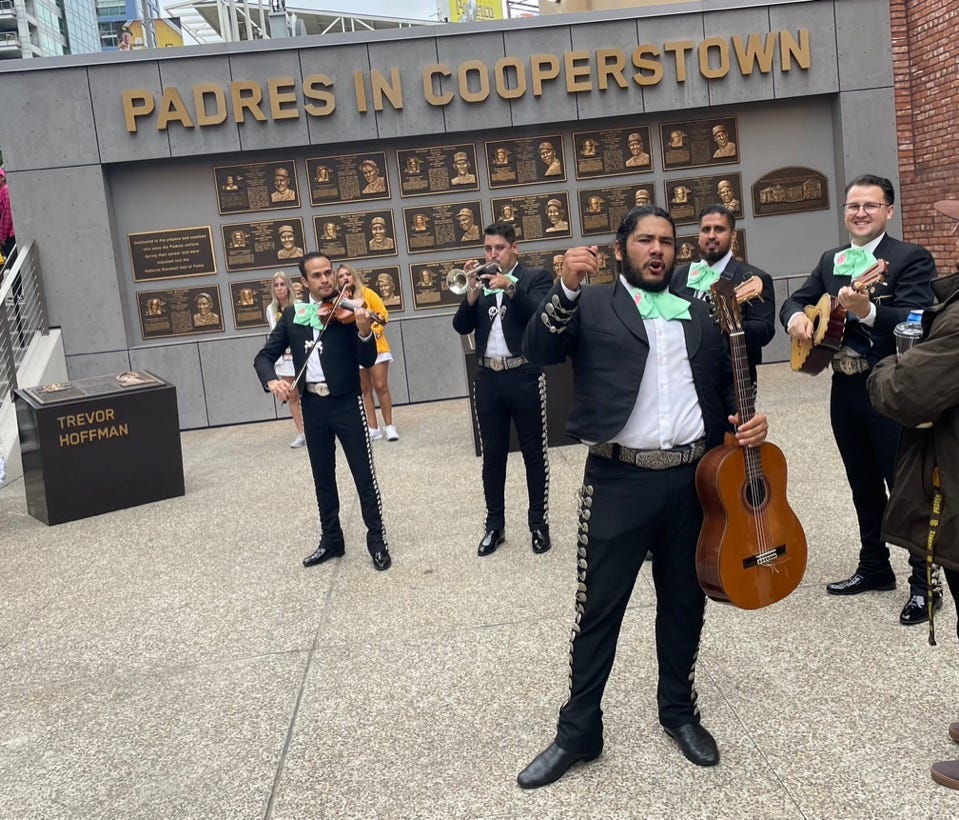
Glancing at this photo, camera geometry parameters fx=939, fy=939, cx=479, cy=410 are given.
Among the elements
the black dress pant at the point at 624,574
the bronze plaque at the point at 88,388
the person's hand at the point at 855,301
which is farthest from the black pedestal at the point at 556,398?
the black dress pant at the point at 624,574

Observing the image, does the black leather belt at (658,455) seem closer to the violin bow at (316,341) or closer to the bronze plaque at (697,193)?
the violin bow at (316,341)

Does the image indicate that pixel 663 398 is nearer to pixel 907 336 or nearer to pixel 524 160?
pixel 907 336

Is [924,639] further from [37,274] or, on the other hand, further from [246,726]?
[37,274]

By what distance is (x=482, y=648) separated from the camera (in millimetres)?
4773

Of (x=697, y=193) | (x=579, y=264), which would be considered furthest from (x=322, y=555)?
(x=697, y=193)

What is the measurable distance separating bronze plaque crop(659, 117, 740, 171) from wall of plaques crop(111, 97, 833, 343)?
0.01 m

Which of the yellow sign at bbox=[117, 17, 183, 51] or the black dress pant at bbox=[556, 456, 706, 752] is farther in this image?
the yellow sign at bbox=[117, 17, 183, 51]

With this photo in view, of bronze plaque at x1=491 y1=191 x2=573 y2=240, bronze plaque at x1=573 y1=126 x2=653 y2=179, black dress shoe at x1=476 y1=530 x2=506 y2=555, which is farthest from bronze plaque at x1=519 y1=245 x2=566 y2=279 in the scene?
black dress shoe at x1=476 y1=530 x2=506 y2=555

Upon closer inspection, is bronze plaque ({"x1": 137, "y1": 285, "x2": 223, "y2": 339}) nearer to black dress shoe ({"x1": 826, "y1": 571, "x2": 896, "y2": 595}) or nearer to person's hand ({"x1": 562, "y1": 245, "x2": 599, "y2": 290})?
black dress shoe ({"x1": 826, "y1": 571, "x2": 896, "y2": 595})

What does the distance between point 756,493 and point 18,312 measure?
1028 centimetres

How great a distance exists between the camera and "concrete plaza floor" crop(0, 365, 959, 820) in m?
3.44

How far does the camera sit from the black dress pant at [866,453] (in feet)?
15.7

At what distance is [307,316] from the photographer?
6297 mm

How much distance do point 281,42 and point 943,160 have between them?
8.42m
